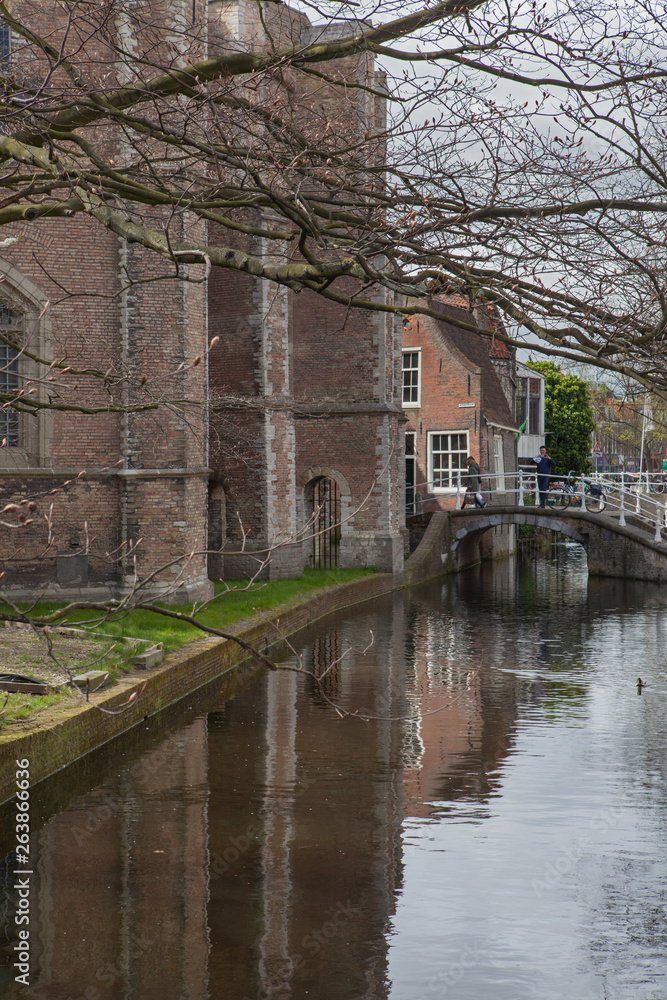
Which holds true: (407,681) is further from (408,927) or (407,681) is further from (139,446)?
(408,927)

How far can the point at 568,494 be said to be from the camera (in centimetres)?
2673

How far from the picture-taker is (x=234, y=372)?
20.1 metres

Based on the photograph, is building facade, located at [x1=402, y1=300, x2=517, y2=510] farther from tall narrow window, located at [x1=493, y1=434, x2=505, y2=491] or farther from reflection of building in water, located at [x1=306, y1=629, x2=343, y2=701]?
reflection of building in water, located at [x1=306, y1=629, x2=343, y2=701]

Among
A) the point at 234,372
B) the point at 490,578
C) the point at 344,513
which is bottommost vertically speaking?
the point at 490,578

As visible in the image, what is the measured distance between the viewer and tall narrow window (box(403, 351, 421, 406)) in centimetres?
3309

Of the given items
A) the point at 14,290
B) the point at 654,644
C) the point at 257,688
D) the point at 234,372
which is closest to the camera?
the point at 257,688

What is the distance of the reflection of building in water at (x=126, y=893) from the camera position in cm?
529

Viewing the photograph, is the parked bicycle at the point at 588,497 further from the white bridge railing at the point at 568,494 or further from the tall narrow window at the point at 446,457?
the tall narrow window at the point at 446,457

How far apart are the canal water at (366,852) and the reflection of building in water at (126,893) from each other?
0.02m

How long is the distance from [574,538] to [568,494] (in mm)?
1386

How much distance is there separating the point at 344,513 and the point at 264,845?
16.7m

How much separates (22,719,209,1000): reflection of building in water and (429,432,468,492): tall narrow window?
79.6ft

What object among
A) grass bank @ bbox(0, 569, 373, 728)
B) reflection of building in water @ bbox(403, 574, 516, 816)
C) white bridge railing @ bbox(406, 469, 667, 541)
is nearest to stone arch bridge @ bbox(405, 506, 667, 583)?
white bridge railing @ bbox(406, 469, 667, 541)

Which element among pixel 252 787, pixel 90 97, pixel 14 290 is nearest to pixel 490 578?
pixel 14 290
